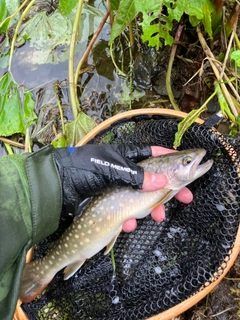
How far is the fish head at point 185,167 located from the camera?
5.46 ft

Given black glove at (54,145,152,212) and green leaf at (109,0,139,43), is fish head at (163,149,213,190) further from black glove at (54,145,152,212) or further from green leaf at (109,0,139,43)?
green leaf at (109,0,139,43)

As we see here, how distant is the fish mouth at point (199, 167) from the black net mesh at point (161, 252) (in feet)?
0.32

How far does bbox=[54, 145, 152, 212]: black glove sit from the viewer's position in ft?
5.26

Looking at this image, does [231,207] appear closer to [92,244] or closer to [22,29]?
[92,244]

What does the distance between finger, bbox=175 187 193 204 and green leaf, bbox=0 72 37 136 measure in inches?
44.7

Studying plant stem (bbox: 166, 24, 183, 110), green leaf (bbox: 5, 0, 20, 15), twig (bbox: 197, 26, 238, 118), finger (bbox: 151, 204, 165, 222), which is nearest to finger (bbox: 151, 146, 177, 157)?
finger (bbox: 151, 204, 165, 222)

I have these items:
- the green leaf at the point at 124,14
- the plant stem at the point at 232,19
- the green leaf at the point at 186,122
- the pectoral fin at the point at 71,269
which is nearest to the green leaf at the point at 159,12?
the green leaf at the point at 124,14

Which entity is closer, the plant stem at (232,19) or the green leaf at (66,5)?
the green leaf at (66,5)

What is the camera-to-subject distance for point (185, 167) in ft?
5.46

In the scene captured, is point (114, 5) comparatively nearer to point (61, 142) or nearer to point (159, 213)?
point (61, 142)

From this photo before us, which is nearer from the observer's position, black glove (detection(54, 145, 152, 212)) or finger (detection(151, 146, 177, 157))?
black glove (detection(54, 145, 152, 212))

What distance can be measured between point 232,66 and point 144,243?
3.49 feet

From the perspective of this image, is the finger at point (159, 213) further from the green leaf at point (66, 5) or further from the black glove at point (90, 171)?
the green leaf at point (66, 5)

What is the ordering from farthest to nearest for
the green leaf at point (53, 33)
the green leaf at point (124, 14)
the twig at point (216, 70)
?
1. the green leaf at point (53, 33)
2. the twig at point (216, 70)
3. the green leaf at point (124, 14)
